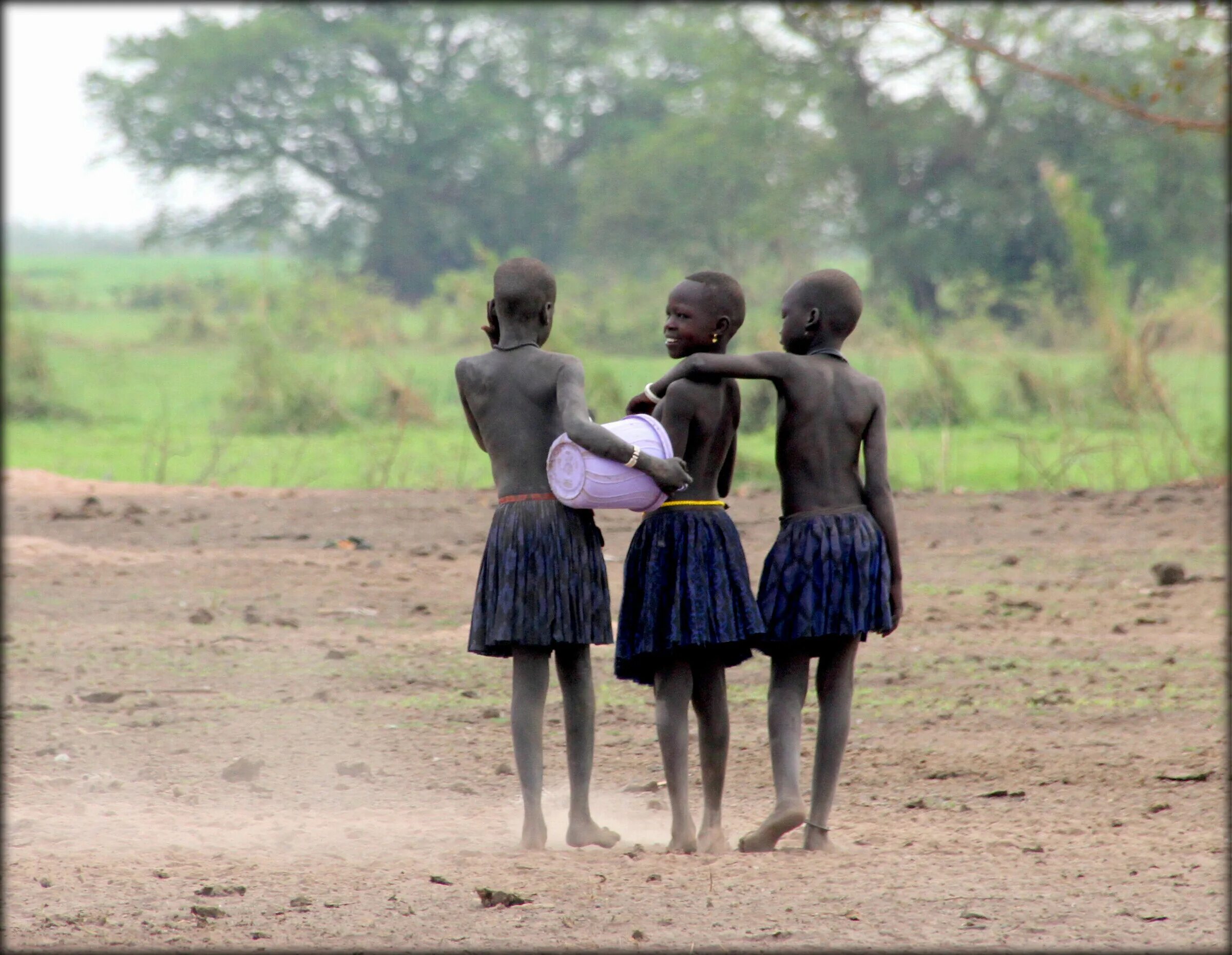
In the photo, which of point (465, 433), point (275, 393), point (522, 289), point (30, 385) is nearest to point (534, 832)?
point (522, 289)

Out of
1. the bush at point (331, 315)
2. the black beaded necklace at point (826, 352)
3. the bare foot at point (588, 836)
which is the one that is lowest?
the bare foot at point (588, 836)

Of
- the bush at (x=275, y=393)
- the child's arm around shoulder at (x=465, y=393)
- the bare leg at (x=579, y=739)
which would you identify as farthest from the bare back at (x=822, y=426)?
the bush at (x=275, y=393)

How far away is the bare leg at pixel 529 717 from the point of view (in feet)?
12.8

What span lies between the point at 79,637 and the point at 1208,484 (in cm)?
805

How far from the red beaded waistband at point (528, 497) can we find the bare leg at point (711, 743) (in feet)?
1.84

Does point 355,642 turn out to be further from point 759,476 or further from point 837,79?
point 837,79

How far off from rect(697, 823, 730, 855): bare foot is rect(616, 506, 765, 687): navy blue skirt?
41 centimetres

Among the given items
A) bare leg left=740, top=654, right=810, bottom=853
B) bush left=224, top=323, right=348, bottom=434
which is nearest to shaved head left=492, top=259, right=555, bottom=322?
bare leg left=740, top=654, right=810, bottom=853

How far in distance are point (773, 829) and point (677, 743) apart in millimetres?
321

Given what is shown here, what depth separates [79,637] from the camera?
6.48m

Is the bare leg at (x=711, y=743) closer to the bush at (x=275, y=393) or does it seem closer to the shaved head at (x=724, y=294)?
the shaved head at (x=724, y=294)

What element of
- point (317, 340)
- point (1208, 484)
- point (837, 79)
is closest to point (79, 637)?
point (1208, 484)

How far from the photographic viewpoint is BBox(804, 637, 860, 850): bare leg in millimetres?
3857

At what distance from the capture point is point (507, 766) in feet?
15.6
